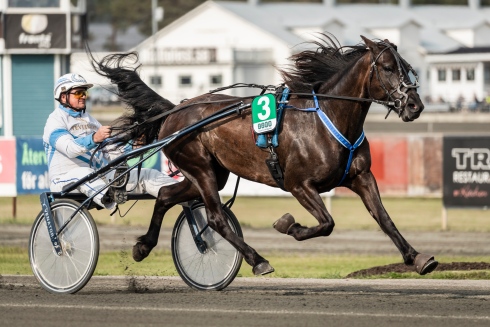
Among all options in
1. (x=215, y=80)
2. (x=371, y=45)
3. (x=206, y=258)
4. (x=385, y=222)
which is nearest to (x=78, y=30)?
(x=206, y=258)

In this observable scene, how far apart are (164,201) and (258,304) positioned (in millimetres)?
1817

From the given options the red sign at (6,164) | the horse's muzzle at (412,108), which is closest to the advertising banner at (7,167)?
the red sign at (6,164)

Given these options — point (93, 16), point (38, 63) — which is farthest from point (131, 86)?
point (93, 16)

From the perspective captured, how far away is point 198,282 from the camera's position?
8734 mm

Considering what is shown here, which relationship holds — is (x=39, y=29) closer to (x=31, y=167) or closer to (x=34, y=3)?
(x=34, y=3)

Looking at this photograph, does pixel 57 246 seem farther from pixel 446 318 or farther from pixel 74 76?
pixel 446 318

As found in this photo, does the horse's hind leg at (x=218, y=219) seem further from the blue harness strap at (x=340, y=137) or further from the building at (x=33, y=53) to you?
the building at (x=33, y=53)

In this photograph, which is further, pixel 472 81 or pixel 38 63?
pixel 472 81

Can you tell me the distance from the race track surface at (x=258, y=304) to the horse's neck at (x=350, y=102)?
1301 mm

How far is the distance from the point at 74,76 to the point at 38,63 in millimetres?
14769

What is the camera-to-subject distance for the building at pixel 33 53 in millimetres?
22594

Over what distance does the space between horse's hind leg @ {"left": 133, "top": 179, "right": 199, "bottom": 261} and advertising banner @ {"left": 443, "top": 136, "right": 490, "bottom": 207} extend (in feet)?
26.1

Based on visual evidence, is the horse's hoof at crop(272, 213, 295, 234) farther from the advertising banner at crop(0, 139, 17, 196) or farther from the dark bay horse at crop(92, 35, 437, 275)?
the advertising banner at crop(0, 139, 17, 196)

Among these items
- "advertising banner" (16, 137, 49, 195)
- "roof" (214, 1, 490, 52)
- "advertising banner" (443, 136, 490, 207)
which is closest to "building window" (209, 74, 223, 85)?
"roof" (214, 1, 490, 52)
